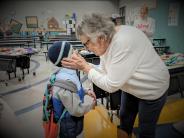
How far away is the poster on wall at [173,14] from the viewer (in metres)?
4.07

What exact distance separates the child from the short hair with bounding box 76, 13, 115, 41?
0.68ft

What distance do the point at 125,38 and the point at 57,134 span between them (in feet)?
2.73

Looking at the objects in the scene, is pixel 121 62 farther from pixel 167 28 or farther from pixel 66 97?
pixel 167 28

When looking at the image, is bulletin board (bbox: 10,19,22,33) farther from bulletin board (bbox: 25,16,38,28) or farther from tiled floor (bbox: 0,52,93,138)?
tiled floor (bbox: 0,52,93,138)

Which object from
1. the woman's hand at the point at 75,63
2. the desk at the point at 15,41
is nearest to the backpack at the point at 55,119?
the woman's hand at the point at 75,63

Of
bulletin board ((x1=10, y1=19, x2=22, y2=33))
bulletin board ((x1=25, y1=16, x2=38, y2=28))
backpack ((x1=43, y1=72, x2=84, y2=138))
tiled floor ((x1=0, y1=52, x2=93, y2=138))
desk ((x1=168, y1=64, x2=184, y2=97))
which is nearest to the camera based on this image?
backpack ((x1=43, y1=72, x2=84, y2=138))

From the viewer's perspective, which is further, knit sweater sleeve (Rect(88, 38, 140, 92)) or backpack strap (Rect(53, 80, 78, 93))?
backpack strap (Rect(53, 80, 78, 93))

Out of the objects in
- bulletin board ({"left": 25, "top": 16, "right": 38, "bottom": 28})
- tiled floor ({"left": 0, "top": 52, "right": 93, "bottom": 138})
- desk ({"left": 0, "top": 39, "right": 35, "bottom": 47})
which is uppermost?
bulletin board ({"left": 25, "top": 16, "right": 38, "bottom": 28})

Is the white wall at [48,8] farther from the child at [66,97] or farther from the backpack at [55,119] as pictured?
the backpack at [55,119]

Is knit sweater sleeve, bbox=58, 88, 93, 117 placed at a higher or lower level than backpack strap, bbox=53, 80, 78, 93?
lower

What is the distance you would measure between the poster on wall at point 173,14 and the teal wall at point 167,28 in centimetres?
9

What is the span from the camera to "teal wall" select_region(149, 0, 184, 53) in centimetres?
399

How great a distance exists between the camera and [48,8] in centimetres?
229

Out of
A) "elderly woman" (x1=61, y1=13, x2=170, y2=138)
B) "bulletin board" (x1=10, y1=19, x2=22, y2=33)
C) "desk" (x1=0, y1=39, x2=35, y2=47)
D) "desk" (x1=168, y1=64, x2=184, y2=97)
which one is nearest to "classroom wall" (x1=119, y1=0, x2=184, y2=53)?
"desk" (x1=168, y1=64, x2=184, y2=97)
